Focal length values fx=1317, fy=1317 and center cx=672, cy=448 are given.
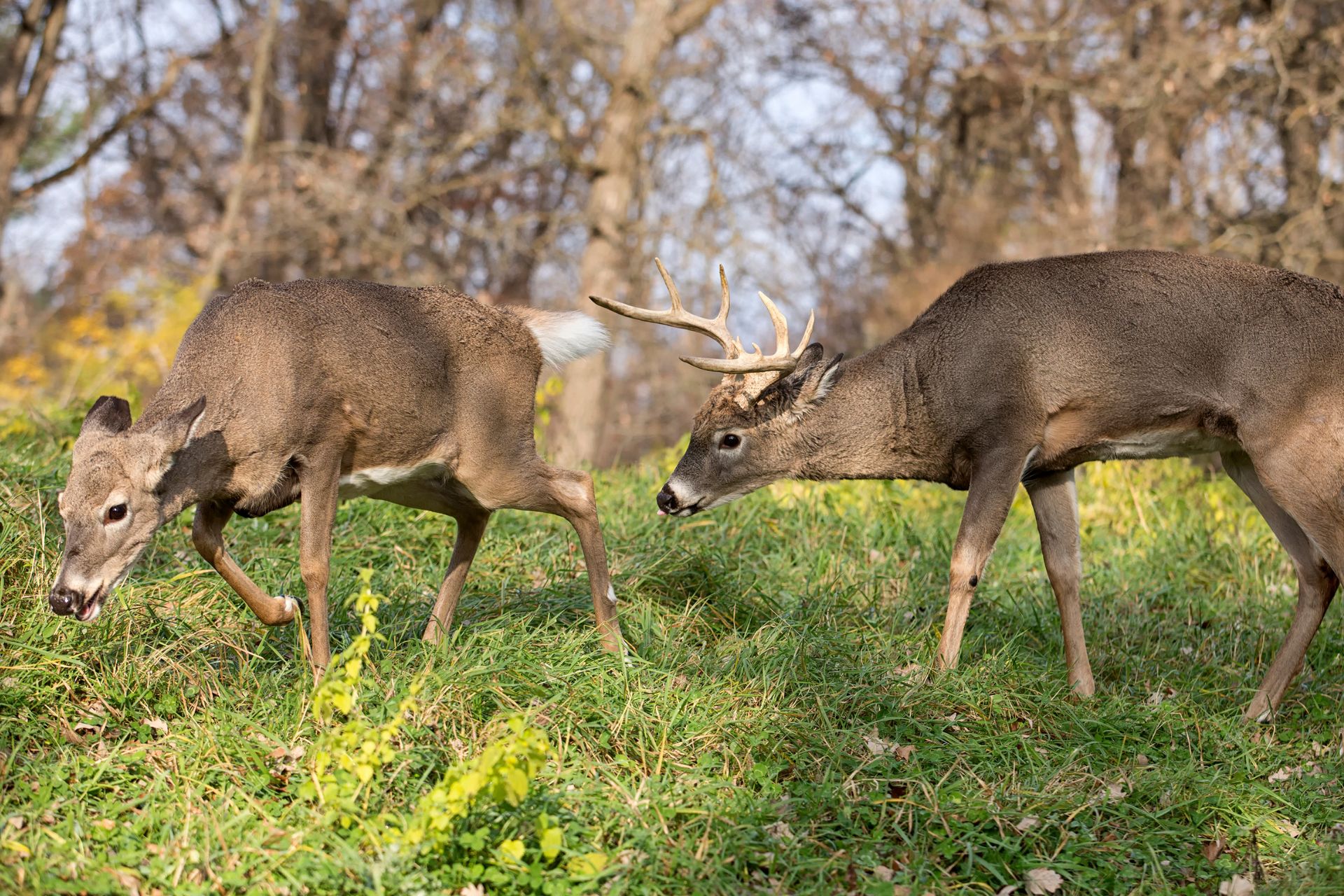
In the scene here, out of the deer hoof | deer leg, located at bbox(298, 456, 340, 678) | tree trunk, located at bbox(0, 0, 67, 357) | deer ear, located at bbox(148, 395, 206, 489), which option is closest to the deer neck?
deer leg, located at bbox(298, 456, 340, 678)

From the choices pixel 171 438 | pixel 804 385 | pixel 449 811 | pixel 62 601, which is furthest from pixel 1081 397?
pixel 62 601

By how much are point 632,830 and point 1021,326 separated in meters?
2.90

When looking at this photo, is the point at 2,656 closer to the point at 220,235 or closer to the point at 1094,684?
the point at 1094,684

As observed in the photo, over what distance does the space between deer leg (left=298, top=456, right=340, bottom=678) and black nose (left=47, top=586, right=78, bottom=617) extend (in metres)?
0.78

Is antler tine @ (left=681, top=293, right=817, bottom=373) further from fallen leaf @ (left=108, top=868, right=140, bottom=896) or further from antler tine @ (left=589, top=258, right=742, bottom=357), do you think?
fallen leaf @ (left=108, top=868, right=140, bottom=896)

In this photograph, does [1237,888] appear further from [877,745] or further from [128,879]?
[128,879]

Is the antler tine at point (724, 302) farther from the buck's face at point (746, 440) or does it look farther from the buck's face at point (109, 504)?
the buck's face at point (109, 504)

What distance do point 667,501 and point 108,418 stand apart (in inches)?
100

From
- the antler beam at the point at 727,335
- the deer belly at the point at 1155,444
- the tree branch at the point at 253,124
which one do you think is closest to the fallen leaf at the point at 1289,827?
the deer belly at the point at 1155,444

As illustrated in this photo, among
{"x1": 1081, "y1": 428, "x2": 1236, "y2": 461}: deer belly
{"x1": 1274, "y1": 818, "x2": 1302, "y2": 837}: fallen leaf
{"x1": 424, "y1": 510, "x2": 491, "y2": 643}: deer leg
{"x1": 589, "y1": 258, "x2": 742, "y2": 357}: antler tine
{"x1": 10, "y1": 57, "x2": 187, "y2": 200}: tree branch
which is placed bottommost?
{"x1": 1274, "y1": 818, "x2": 1302, "y2": 837}: fallen leaf

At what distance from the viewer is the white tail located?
580 centimetres

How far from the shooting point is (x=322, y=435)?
4793 mm

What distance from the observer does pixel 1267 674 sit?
19.1 ft

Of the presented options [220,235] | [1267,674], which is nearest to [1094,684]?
[1267,674]
